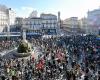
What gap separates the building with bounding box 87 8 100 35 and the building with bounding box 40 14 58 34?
55.8 ft

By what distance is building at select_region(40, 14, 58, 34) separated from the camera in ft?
344

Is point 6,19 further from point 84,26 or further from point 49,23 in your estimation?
point 84,26

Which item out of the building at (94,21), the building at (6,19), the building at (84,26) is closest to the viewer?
the building at (6,19)

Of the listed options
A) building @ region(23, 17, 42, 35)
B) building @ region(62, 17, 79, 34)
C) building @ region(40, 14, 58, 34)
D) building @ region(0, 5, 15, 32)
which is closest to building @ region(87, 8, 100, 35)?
building @ region(62, 17, 79, 34)

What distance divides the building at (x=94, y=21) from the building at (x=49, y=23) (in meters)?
17.0

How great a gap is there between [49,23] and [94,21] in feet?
69.5

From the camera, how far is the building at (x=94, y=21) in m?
105

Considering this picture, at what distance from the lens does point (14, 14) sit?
12025cm

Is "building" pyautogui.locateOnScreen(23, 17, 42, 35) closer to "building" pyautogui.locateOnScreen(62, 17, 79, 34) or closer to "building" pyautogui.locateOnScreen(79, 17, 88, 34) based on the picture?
"building" pyautogui.locateOnScreen(79, 17, 88, 34)

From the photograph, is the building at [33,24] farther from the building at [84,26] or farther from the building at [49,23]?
the building at [84,26]

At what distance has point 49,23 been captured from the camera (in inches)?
4181

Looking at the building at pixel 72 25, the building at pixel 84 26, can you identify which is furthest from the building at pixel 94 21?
the building at pixel 72 25

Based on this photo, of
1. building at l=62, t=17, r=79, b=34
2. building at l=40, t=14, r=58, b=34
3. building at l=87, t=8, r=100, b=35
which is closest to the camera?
building at l=40, t=14, r=58, b=34

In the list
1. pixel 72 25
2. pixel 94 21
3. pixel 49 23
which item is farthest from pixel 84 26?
pixel 49 23
